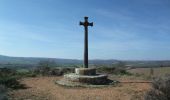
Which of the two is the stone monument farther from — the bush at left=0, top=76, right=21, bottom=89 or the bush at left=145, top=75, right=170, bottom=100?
the bush at left=145, top=75, right=170, bottom=100

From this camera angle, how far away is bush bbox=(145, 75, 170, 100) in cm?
881

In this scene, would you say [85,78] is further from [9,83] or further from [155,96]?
[155,96]

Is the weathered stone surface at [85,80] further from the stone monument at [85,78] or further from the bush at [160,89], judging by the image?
the bush at [160,89]

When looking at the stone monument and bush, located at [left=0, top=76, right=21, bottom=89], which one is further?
the stone monument

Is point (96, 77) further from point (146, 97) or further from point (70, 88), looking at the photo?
point (146, 97)

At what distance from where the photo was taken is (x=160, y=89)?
934cm

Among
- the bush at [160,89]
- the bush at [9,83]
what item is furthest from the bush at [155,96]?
the bush at [9,83]

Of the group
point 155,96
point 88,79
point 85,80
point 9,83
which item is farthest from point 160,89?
point 9,83

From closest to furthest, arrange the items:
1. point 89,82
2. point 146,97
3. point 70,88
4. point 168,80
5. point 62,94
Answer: point 146,97, point 168,80, point 62,94, point 70,88, point 89,82

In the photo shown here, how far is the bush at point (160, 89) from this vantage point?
8.81 m

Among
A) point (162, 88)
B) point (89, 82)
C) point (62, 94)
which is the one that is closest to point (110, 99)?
point (62, 94)

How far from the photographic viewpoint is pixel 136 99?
1206 cm

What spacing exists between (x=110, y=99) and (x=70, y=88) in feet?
13.8

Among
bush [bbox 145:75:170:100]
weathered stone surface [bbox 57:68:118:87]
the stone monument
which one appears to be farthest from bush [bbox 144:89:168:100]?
the stone monument
